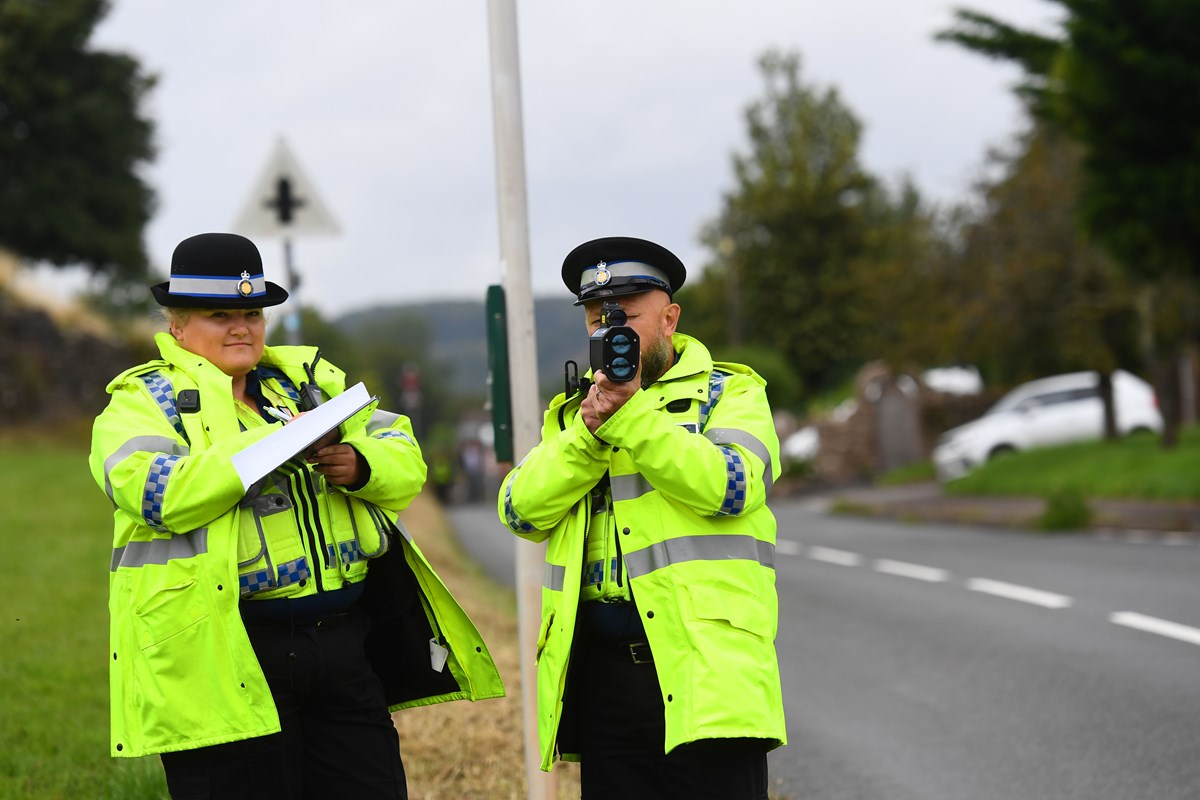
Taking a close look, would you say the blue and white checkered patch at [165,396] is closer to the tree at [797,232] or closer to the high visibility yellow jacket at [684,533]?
the high visibility yellow jacket at [684,533]

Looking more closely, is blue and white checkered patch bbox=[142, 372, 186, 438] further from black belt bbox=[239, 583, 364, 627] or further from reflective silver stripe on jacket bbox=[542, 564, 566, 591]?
reflective silver stripe on jacket bbox=[542, 564, 566, 591]

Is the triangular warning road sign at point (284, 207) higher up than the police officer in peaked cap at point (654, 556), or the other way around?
the triangular warning road sign at point (284, 207)

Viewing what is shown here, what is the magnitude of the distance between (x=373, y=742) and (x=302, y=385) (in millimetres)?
960

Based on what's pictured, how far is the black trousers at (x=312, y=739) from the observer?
144 inches

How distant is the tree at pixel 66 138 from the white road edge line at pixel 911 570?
29621 mm

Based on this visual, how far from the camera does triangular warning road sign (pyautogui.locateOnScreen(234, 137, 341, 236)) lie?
33.2ft

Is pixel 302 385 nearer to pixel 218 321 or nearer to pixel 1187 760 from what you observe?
pixel 218 321

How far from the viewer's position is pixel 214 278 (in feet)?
12.6

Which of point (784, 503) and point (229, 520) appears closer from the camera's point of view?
point (229, 520)

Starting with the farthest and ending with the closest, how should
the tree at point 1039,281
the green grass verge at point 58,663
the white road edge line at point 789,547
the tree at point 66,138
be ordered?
the tree at point 66,138 < the tree at point 1039,281 < the white road edge line at point 789,547 < the green grass verge at point 58,663

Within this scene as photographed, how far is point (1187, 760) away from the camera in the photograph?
6.44 metres

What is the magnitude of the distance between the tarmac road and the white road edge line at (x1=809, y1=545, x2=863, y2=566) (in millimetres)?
335

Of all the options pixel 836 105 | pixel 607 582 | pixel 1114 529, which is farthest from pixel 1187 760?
pixel 836 105

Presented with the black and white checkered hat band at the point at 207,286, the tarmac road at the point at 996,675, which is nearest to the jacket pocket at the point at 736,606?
the black and white checkered hat band at the point at 207,286
